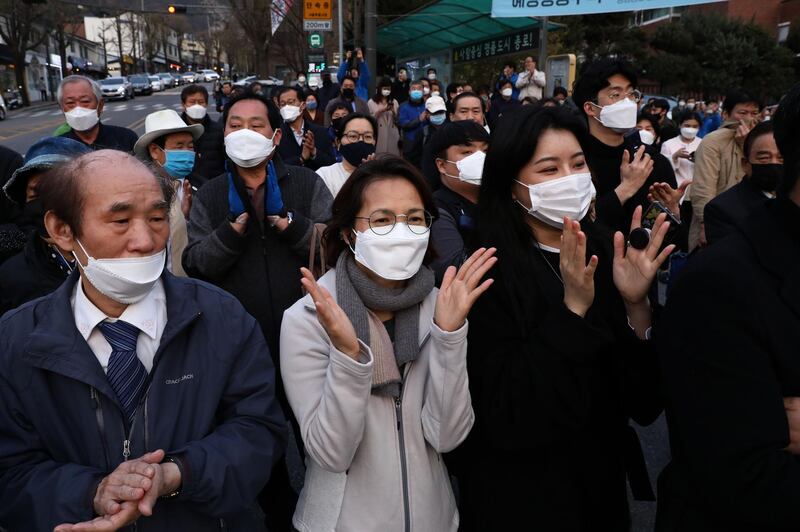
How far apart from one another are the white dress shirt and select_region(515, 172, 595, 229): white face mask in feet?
4.18

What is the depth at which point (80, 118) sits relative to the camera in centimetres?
462

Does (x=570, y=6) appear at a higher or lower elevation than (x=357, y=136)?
higher

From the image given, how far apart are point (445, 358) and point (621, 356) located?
24.3 inches

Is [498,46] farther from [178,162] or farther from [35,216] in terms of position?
[35,216]

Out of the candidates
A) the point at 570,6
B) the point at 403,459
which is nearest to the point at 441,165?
the point at 403,459

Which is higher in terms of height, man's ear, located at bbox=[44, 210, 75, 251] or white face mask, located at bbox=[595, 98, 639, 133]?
white face mask, located at bbox=[595, 98, 639, 133]

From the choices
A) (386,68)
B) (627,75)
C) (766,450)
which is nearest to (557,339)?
(766,450)

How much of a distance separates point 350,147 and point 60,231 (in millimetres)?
3247

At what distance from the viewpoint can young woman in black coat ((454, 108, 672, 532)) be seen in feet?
6.10

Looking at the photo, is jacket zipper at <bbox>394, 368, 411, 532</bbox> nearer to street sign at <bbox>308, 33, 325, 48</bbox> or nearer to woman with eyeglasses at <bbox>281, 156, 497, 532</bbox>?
woman with eyeglasses at <bbox>281, 156, 497, 532</bbox>

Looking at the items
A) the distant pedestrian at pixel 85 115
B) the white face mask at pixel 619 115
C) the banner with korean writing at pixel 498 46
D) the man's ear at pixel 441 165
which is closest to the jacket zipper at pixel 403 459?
the man's ear at pixel 441 165

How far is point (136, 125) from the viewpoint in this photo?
1100 inches

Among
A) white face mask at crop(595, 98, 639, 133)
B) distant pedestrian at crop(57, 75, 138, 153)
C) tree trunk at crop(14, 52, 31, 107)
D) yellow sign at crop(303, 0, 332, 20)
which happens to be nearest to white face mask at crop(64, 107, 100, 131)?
distant pedestrian at crop(57, 75, 138, 153)

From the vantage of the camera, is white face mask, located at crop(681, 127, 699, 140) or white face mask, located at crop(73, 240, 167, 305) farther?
white face mask, located at crop(681, 127, 699, 140)
